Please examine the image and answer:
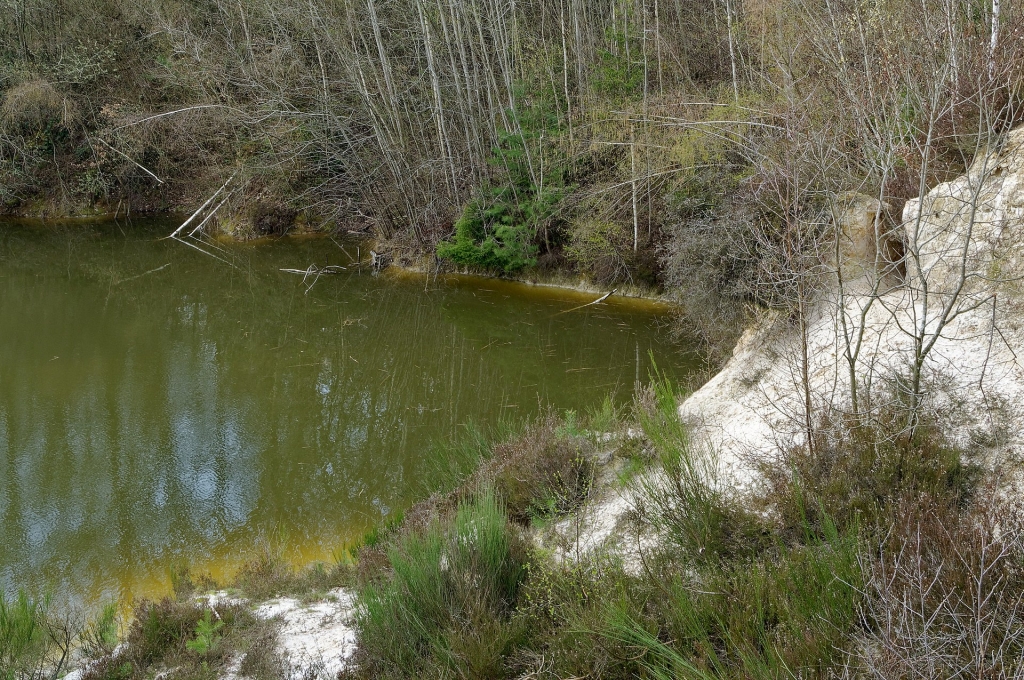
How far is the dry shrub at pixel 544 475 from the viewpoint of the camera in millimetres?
5492

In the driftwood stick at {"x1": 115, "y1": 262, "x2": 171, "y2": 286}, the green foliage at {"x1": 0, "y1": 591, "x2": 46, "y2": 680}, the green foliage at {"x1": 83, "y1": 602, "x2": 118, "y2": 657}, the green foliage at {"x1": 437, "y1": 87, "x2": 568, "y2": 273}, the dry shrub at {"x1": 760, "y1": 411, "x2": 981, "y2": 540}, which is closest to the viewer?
the dry shrub at {"x1": 760, "y1": 411, "x2": 981, "y2": 540}

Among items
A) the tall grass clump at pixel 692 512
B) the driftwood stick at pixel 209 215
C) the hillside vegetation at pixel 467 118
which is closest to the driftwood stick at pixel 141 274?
the driftwood stick at pixel 209 215

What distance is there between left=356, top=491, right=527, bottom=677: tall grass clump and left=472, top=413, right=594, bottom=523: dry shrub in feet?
3.46

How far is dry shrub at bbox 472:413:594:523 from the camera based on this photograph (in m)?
5.49

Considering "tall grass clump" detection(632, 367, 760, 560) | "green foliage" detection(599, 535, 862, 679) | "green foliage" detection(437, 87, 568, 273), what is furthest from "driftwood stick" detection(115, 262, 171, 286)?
"green foliage" detection(599, 535, 862, 679)

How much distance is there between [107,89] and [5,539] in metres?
17.3

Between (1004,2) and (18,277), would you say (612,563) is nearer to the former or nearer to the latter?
(1004,2)

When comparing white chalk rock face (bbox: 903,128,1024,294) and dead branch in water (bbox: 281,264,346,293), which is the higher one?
white chalk rock face (bbox: 903,128,1024,294)

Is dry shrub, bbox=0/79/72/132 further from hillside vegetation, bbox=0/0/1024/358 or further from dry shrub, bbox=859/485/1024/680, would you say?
dry shrub, bbox=859/485/1024/680

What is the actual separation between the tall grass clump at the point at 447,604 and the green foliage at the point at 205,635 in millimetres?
916

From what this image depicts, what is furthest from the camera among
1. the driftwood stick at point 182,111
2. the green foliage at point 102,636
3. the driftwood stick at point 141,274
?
the driftwood stick at point 182,111

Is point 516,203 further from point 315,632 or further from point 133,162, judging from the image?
point 133,162

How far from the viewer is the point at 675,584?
130 inches

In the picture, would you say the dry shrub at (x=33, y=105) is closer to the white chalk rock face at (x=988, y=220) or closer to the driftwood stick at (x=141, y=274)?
the driftwood stick at (x=141, y=274)
